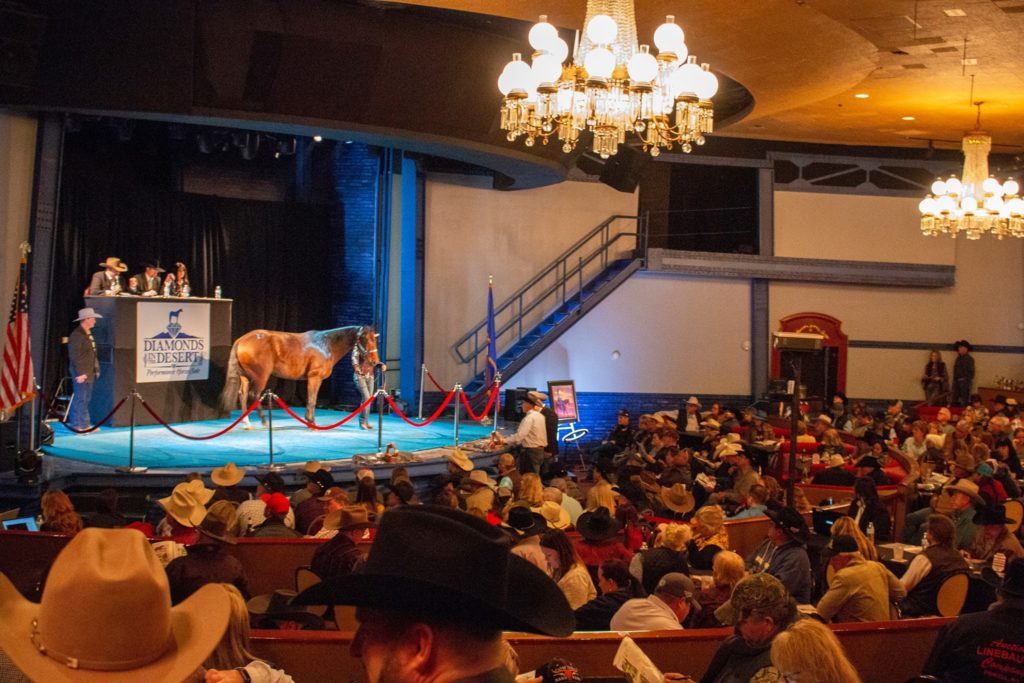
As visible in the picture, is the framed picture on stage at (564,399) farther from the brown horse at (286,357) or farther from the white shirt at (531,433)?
the brown horse at (286,357)

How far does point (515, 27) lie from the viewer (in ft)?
44.2

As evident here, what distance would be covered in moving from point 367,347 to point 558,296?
600 cm

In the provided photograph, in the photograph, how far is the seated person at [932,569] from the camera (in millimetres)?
6023

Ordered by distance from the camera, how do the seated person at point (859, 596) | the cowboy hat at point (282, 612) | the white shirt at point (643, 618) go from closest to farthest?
the cowboy hat at point (282, 612)
the white shirt at point (643, 618)
the seated person at point (859, 596)

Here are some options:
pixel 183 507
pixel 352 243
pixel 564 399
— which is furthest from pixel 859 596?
pixel 352 243

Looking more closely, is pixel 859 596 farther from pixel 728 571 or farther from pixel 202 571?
pixel 202 571

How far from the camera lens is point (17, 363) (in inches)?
426

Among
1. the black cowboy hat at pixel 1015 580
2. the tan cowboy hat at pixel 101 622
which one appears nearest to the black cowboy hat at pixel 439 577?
the tan cowboy hat at pixel 101 622

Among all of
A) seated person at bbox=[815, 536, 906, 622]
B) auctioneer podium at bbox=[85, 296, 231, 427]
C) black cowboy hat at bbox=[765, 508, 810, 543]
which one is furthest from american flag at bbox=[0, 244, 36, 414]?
seated person at bbox=[815, 536, 906, 622]

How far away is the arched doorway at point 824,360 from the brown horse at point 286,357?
31.5 feet

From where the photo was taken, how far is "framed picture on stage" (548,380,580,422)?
698 inches

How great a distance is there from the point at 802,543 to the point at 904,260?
16643 millimetres

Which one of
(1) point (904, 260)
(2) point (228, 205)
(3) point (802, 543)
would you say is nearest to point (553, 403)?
(2) point (228, 205)

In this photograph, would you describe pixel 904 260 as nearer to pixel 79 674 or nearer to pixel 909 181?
pixel 909 181
